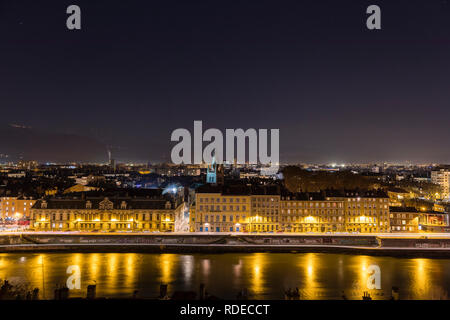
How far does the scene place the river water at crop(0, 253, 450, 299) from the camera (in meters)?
19.8

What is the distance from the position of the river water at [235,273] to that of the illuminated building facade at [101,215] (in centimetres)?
567

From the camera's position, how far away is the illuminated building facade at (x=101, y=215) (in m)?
34.1

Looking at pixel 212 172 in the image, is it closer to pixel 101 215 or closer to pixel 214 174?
pixel 214 174

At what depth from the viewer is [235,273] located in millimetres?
23656

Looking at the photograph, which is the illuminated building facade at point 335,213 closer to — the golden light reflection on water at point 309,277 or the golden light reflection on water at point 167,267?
the golden light reflection on water at point 309,277

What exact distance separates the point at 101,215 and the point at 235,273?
56.3ft

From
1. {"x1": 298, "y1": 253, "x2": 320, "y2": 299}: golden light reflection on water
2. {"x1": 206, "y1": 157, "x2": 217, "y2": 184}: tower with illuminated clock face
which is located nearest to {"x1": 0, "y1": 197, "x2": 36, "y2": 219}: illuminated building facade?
{"x1": 206, "y1": 157, "x2": 217, "y2": 184}: tower with illuminated clock face

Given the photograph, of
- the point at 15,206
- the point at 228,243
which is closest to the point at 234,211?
the point at 228,243

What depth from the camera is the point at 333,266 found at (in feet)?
83.3

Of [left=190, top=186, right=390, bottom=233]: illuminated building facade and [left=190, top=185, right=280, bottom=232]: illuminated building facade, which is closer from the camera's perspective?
[left=190, top=185, right=280, bottom=232]: illuminated building facade

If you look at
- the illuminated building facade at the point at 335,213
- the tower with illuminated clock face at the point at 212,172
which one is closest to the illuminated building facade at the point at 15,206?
the tower with illuminated clock face at the point at 212,172

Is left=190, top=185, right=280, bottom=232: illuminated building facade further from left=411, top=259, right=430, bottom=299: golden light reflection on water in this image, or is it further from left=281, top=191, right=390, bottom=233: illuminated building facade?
left=411, top=259, right=430, bottom=299: golden light reflection on water

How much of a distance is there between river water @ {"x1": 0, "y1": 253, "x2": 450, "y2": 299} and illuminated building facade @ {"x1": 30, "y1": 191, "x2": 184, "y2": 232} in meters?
5.67
